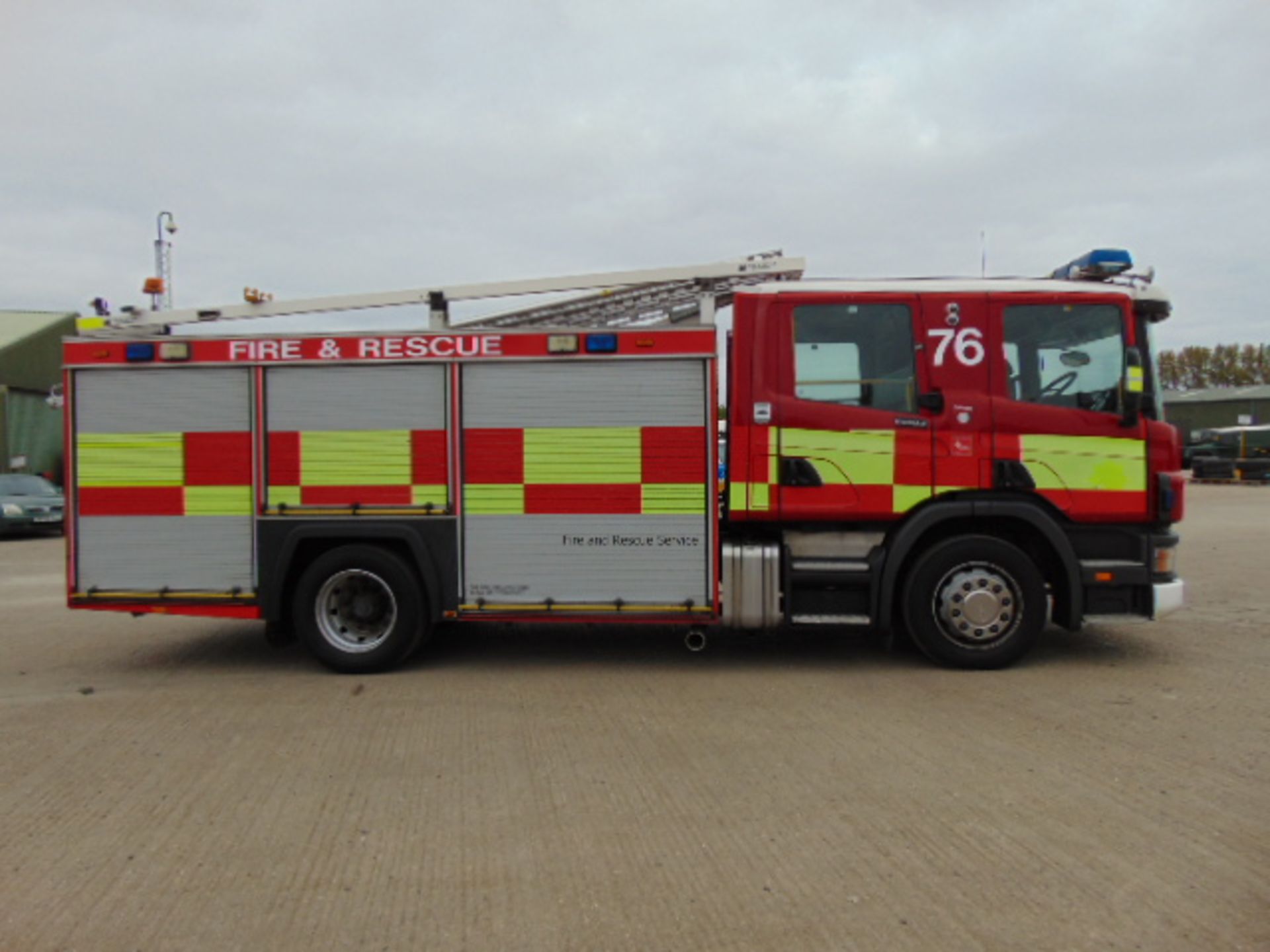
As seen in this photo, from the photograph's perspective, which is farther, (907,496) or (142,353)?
(142,353)

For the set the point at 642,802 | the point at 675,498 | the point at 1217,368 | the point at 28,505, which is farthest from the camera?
the point at 1217,368

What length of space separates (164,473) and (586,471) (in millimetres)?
2862

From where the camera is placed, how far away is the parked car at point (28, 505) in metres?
17.9

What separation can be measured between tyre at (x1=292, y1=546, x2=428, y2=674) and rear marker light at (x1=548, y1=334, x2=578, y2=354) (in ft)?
5.73

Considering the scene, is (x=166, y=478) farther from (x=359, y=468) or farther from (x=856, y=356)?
(x=856, y=356)

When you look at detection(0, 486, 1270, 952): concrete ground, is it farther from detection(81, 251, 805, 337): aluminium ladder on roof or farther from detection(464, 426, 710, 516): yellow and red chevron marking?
detection(81, 251, 805, 337): aluminium ladder on roof

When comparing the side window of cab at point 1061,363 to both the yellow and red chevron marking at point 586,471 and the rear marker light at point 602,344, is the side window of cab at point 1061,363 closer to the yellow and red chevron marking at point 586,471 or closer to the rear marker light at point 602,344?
the yellow and red chevron marking at point 586,471

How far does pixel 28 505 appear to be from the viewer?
1814cm

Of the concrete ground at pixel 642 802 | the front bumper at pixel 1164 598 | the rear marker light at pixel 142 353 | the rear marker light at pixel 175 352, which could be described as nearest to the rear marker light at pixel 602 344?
the concrete ground at pixel 642 802

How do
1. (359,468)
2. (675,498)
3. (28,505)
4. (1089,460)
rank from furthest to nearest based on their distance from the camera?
(28,505)
(359,468)
(675,498)
(1089,460)

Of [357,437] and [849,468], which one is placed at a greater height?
[357,437]

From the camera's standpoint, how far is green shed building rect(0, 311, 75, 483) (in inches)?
1011

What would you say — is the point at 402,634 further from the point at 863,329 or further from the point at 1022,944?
the point at 1022,944

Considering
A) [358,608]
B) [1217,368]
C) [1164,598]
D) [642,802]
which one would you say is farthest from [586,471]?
[1217,368]
